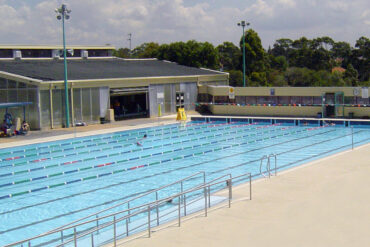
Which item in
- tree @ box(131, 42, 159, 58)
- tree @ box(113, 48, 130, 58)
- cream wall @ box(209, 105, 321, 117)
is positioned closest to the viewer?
cream wall @ box(209, 105, 321, 117)

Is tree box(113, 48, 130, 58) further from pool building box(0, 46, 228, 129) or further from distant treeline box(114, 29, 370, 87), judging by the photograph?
pool building box(0, 46, 228, 129)

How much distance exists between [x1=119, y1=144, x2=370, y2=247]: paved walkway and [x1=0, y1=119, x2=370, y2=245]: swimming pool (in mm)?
2976

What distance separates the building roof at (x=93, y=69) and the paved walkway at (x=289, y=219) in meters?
20.0

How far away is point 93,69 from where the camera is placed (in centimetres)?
3631

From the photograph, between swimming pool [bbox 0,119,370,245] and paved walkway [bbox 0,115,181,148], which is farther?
paved walkway [bbox 0,115,181,148]

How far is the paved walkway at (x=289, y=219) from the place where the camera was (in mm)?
8508

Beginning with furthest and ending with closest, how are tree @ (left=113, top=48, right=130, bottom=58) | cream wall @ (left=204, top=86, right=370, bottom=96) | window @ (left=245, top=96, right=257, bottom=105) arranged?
tree @ (left=113, top=48, right=130, bottom=58), window @ (left=245, top=96, right=257, bottom=105), cream wall @ (left=204, top=86, right=370, bottom=96)

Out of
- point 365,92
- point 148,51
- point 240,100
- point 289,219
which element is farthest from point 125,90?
point 148,51

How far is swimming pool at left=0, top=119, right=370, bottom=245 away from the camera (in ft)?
44.1

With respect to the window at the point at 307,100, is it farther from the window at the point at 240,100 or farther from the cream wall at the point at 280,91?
the window at the point at 240,100

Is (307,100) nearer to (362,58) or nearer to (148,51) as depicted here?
(362,58)

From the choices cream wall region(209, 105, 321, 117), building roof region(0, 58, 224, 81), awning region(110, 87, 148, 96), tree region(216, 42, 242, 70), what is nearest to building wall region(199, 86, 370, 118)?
cream wall region(209, 105, 321, 117)

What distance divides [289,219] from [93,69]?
93.1ft

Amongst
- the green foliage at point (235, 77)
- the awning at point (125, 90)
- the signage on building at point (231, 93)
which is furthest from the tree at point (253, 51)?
the awning at point (125, 90)
